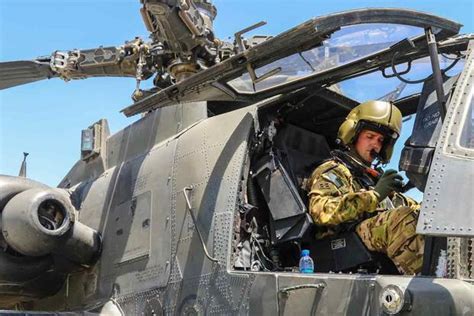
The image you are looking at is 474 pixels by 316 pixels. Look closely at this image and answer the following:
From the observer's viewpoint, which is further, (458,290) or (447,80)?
(447,80)

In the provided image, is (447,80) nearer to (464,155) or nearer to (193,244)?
(464,155)

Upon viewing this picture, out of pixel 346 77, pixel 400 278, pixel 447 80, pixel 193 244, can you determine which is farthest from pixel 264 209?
pixel 400 278

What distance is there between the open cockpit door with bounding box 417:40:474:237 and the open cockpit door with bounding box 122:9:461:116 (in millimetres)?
756

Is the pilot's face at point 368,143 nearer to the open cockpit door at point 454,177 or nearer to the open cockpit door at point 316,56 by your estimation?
the open cockpit door at point 316,56

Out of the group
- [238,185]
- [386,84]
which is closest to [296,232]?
[238,185]

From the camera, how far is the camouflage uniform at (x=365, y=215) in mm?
4266

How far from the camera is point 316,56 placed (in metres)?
4.75

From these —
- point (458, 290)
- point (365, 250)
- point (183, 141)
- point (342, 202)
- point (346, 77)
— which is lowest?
point (458, 290)

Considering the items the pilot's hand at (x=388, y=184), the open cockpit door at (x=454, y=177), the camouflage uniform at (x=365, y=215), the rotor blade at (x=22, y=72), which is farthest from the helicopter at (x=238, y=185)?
the rotor blade at (x=22, y=72)

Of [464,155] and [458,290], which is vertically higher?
[464,155]

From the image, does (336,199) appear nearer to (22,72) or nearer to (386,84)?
(386,84)

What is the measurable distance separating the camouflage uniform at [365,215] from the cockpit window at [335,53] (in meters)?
0.71

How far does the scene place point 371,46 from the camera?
464 cm

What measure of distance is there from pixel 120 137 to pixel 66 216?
1.13m
